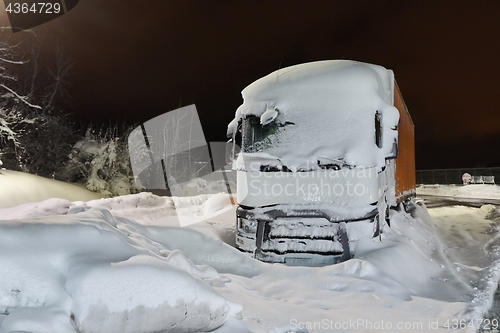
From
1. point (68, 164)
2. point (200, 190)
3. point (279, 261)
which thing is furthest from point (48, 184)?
point (279, 261)

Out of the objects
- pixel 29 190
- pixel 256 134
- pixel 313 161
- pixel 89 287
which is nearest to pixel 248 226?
pixel 313 161

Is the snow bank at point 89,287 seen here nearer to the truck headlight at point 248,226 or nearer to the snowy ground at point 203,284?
the snowy ground at point 203,284

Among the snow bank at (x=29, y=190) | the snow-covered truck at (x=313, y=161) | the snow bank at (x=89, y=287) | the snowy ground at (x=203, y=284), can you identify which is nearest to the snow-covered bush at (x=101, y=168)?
the snow bank at (x=29, y=190)

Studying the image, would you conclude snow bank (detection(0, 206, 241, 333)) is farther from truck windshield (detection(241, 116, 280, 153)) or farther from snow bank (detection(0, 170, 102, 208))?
snow bank (detection(0, 170, 102, 208))

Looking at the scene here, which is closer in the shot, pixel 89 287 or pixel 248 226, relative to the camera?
pixel 89 287

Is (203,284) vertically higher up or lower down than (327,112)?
lower down

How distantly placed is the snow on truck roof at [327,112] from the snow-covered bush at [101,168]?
17607 mm

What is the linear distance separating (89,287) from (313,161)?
4.28m

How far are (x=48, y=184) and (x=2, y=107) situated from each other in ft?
22.8

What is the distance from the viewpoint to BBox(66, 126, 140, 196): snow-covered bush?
22953mm

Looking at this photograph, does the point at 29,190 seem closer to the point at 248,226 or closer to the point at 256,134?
the point at 256,134

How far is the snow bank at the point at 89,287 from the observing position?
2.94 metres

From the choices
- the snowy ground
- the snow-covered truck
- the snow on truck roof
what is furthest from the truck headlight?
the snow on truck roof

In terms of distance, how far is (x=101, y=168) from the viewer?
2333 cm
